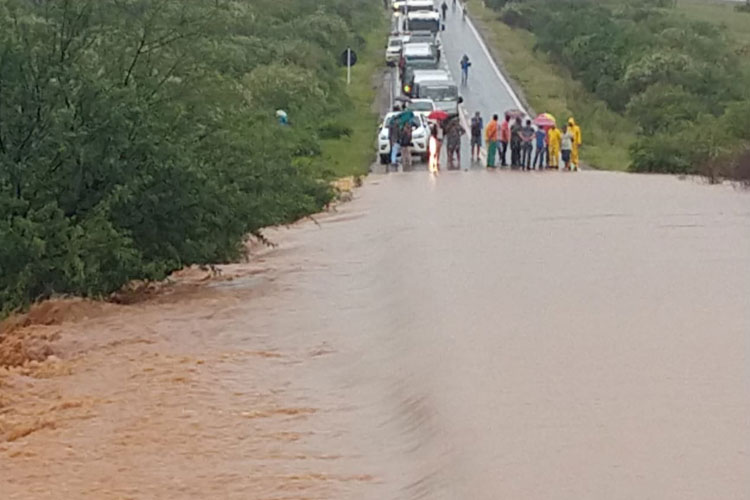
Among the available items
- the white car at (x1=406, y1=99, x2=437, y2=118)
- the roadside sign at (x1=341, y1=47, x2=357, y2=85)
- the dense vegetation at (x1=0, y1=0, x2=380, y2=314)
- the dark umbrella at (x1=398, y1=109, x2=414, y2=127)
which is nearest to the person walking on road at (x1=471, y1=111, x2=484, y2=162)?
the dark umbrella at (x1=398, y1=109, x2=414, y2=127)

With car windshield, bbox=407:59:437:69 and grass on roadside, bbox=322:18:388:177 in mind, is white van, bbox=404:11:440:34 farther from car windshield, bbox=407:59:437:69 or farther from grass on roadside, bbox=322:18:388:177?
car windshield, bbox=407:59:437:69

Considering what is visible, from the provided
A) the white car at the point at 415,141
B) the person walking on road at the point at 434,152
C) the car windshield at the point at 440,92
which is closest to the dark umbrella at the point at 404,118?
the person walking on road at the point at 434,152

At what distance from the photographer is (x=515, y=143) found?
3119 cm

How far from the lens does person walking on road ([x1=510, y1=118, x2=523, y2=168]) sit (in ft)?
102

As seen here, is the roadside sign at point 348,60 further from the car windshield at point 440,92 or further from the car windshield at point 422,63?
the car windshield at point 440,92

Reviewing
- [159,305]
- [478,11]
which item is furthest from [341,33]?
[159,305]

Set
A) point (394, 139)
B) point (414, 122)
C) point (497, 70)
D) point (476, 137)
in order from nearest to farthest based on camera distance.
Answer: point (394, 139), point (476, 137), point (414, 122), point (497, 70)

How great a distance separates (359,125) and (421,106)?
495cm

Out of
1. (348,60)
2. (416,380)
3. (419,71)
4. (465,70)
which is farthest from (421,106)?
(416,380)

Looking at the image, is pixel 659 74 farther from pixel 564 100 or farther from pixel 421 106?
pixel 421 106

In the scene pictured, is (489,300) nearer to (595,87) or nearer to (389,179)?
(389,179)

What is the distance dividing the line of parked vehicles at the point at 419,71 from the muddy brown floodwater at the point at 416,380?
13.7m

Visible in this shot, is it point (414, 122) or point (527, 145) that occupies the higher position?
point (414, 122)

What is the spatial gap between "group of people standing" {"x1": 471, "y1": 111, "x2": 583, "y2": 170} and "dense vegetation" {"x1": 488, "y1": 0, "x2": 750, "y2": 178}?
298 cm
